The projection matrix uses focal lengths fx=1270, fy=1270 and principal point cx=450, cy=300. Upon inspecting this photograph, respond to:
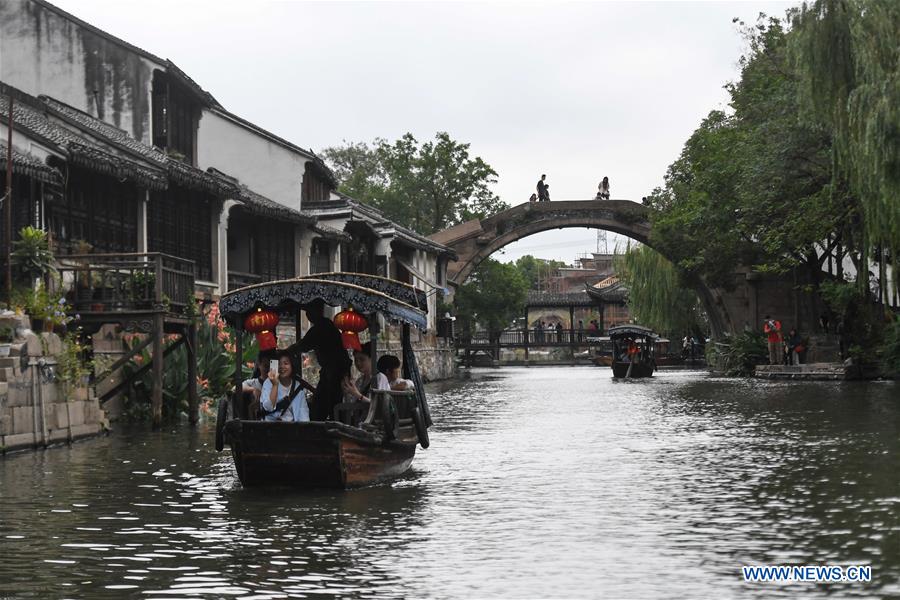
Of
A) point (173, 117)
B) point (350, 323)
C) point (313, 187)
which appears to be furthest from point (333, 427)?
point (313, 187)

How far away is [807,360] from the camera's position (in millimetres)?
41531

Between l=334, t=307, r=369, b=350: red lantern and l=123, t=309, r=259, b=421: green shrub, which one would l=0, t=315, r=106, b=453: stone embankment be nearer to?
l=123, t=309, r=259, b=421: green shrub

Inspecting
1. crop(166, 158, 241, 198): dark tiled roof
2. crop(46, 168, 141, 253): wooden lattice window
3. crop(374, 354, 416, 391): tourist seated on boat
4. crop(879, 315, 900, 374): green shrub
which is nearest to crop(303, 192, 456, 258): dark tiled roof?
crop(166, 158, 241, 198): dark tiled roof

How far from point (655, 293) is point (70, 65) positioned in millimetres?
39166

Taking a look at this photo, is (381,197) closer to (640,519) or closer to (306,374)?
(306,374)

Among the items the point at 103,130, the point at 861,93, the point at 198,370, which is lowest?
the point at 198,370

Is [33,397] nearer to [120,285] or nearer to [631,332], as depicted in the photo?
[120,285]

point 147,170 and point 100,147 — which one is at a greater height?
point 100,147

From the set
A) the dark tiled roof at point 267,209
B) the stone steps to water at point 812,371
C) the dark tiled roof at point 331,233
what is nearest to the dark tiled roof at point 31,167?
the dark tiled roof at point 267,209

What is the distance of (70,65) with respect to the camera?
2855 cm

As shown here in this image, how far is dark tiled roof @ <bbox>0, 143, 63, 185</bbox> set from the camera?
62.0 feet

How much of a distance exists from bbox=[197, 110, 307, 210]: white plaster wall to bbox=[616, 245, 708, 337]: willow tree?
94.9ft

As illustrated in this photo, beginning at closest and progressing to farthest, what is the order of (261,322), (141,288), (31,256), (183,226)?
1. (261,322)
2. (31,256)
3. (141,288)
4. (183,226)

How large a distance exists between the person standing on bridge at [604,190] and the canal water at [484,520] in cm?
3958
